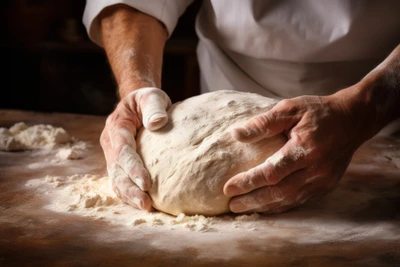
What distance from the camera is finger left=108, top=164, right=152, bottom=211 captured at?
1416 millimetres

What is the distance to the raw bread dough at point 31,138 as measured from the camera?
2.03 meters

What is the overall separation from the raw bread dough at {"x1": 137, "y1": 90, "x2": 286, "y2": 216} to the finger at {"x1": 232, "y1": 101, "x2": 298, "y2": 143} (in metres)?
0.04

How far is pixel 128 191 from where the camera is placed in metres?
1.43

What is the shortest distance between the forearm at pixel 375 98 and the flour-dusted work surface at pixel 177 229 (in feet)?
0.74

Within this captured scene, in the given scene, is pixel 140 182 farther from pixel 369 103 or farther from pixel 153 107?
pixel 369 103

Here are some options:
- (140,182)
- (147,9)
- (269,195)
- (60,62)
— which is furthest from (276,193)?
(60,62)

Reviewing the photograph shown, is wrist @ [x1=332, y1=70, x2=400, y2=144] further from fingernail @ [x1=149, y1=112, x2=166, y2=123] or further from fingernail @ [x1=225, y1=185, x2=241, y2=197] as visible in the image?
fingernail @ [x1=149, y1=112, x2=166, y2=123]

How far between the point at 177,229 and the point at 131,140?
1.13 feet

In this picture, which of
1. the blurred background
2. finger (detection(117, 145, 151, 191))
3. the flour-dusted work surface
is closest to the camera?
the flour-dusted work surface

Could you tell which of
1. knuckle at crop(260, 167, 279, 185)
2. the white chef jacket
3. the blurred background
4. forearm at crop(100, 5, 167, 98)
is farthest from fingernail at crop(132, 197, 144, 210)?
the blurred background

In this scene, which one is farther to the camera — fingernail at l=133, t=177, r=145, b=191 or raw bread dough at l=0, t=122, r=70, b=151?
raw bread dough at l=0, t=122, r=70, b=151

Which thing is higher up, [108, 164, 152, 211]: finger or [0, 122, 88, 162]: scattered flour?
[0, 122, 88, 162]: scattered flour

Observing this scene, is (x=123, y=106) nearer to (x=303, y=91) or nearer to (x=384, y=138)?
(x=303, y=91)

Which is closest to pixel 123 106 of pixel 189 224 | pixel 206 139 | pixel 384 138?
pixel 206 139
